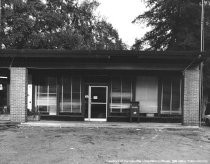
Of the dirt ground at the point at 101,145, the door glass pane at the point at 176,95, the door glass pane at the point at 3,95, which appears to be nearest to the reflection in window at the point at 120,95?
the door glass pane at the point at 176,95

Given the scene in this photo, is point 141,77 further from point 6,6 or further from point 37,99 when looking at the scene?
point 6,6

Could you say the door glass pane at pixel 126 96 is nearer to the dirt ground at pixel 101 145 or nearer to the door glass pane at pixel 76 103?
the door glass pane at pixel 76 103

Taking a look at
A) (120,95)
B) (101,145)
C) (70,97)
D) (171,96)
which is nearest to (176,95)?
(171,96)

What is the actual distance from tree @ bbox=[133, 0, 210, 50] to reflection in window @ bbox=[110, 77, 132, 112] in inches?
418

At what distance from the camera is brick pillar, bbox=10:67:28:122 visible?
2011 centimetres

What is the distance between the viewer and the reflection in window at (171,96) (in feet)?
70.9

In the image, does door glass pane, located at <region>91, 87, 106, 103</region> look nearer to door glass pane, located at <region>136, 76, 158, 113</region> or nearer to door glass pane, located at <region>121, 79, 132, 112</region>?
door glass pane, located at <region>121, 79, 132, 112</region>

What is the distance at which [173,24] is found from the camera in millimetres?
33688

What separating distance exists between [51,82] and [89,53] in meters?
3.71

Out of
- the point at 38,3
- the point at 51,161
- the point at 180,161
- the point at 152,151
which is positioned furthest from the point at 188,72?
the point at 38,3

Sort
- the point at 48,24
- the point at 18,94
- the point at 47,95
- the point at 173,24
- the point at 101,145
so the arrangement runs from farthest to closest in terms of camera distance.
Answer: the point at 48,24 < the point at 173,24 < the point at 47,95 < the point at 18,94 < the point at 101,145

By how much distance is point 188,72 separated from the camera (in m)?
20.4

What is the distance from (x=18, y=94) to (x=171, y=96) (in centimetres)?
834

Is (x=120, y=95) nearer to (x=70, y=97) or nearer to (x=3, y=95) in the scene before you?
(x=70, y=97)
